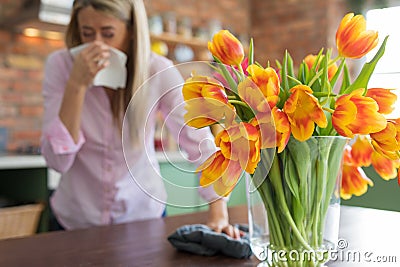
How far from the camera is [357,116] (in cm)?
65

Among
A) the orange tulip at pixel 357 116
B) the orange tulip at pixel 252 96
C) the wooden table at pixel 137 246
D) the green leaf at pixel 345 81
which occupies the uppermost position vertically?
the green leaf at pixel 345 81

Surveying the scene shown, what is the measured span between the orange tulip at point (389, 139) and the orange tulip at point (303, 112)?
9cm

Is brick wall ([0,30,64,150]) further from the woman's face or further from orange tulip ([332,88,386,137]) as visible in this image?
orange tulip ([332,88,386,137])

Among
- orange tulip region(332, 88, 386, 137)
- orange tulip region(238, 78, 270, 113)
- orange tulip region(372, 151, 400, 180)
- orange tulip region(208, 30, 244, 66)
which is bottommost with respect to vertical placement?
orange tulip region(372, 151, 400, 180)

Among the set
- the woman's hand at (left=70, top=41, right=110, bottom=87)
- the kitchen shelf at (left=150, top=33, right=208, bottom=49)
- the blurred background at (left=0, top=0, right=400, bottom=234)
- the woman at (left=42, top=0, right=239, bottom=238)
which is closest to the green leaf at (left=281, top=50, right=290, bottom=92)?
the woman at (left=42, top=0, right=239, bottom=238)

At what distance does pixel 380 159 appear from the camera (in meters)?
0.86

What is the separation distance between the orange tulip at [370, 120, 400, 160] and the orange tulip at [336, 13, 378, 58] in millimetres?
113

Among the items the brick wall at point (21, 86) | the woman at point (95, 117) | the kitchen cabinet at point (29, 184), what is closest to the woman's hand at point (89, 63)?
the woman at point (95, 117)

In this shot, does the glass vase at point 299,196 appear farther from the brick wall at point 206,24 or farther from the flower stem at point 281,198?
the brick wall at point 206,24

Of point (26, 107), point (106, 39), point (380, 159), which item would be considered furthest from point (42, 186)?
point (380, 159)

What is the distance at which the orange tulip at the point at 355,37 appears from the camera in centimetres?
69

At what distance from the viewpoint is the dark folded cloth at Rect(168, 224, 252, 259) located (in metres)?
0.91

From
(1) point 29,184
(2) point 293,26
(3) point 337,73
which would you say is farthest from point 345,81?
(2) point 293,26

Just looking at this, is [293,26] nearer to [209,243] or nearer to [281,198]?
[209,243]
